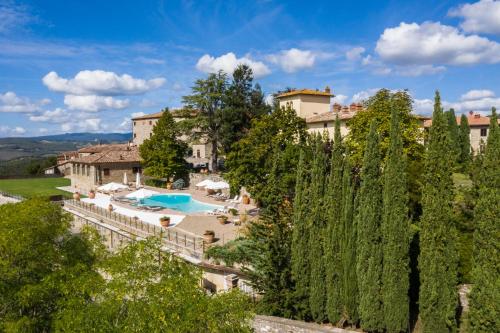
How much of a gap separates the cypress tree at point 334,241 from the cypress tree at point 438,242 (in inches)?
114

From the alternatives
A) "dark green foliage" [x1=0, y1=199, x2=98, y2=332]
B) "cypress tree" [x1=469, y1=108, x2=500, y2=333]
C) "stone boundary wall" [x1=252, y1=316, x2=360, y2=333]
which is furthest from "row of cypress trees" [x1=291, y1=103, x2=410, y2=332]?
"dark green foliage" [x1=0, y1=199, x2=98, y2=332]

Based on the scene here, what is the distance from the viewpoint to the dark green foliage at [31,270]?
10750mm

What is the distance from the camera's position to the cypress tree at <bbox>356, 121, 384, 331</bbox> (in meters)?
13.2

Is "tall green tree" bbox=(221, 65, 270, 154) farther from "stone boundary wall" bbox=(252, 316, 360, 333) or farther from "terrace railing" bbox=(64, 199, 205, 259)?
"stone boundary wall" bbox=(252, 316, 360, 333)

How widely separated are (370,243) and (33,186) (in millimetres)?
49567

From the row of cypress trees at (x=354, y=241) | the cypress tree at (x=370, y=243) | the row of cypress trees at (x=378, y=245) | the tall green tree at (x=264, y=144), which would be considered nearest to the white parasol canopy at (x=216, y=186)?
the tall green tree at (x=264, y=144)

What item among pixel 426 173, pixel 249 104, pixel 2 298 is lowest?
pixel 2 298

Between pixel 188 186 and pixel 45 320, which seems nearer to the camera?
pixel 45 320

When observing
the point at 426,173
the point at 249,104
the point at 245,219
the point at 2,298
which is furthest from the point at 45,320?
the point at 249,104

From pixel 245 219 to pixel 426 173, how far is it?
14860 millimetres

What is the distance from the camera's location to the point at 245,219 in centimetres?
2597

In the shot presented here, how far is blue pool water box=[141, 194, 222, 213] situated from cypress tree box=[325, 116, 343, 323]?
1861 centimetres

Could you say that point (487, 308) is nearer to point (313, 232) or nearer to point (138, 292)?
point (313, 232)

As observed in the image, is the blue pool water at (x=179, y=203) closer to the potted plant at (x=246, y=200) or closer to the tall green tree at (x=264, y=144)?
the potted plant at (x=246, y=200)
